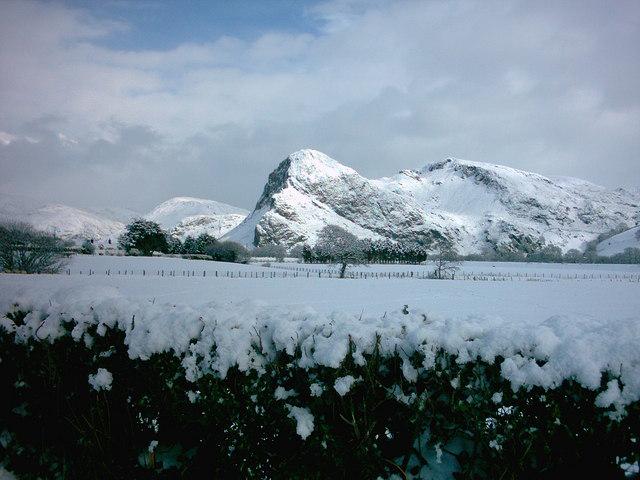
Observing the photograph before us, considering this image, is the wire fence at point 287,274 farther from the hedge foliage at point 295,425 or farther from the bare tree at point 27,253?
the hedge foliage at point 295,425

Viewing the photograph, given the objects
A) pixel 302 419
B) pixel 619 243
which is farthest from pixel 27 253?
pixel 619 243

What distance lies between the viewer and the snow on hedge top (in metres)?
3.21

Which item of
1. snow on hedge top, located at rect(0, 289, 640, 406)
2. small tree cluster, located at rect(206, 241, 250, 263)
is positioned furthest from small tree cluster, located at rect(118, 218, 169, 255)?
snow on hedge top, located at rect(0, 289, 640, 406)

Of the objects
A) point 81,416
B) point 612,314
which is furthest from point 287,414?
point 612,314

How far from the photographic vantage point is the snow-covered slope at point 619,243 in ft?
568

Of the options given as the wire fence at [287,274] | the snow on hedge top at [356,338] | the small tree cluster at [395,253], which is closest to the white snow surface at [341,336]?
the snow on hedge top at [356,338]

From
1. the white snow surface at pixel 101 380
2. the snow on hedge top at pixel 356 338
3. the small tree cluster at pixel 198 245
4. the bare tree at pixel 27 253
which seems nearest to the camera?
the snow on hedge top at pixel 356 338

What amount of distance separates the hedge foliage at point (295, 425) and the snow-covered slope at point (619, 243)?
8142 inches

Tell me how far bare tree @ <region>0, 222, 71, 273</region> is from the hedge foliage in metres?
43.0

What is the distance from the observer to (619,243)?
18050 centimetres

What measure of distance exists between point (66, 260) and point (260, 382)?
55.7 metres

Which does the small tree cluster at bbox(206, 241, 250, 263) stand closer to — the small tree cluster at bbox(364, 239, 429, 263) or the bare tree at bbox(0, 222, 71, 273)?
the small tree cluster at bbox(364, 239, 429, 263)

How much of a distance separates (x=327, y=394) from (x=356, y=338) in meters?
0.57

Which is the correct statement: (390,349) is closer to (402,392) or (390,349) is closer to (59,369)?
(402,392)
